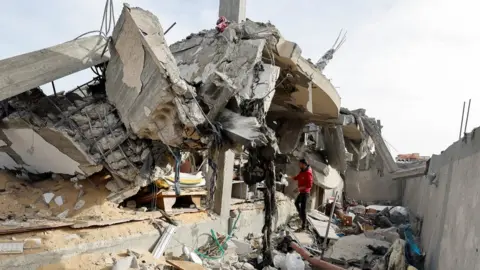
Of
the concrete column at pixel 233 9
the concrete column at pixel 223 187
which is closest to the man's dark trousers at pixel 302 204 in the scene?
the concrete column at pixel 223 187

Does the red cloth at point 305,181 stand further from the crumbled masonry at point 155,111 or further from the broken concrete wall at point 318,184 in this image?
the crumbled masonry at point 155,111

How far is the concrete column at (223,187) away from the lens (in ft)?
27.5

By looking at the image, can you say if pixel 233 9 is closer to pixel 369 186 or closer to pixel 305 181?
pixel 305 181

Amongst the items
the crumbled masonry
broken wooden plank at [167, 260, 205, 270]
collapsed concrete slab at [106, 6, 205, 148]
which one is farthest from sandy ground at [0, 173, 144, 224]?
collapsed concrete slab at [106, 6, 205, 148]

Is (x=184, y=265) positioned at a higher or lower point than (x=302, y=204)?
lower

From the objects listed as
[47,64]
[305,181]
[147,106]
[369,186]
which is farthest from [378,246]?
[369,186]

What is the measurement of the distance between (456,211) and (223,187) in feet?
14.9

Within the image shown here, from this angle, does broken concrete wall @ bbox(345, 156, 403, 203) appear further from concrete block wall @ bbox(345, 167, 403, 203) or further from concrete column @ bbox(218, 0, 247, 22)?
concrete column @ bbox(218, 0, 247, 22)

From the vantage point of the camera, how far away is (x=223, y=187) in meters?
8.45

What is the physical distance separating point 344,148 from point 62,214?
28.8 feet

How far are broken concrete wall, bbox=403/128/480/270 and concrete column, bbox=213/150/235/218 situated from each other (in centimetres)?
394

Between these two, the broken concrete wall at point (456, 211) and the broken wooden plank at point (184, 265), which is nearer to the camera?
the broken concrete wall at point (456, 211)

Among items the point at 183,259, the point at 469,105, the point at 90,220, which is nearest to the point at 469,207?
the point at 469,105

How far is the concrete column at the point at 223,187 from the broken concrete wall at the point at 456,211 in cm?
394
